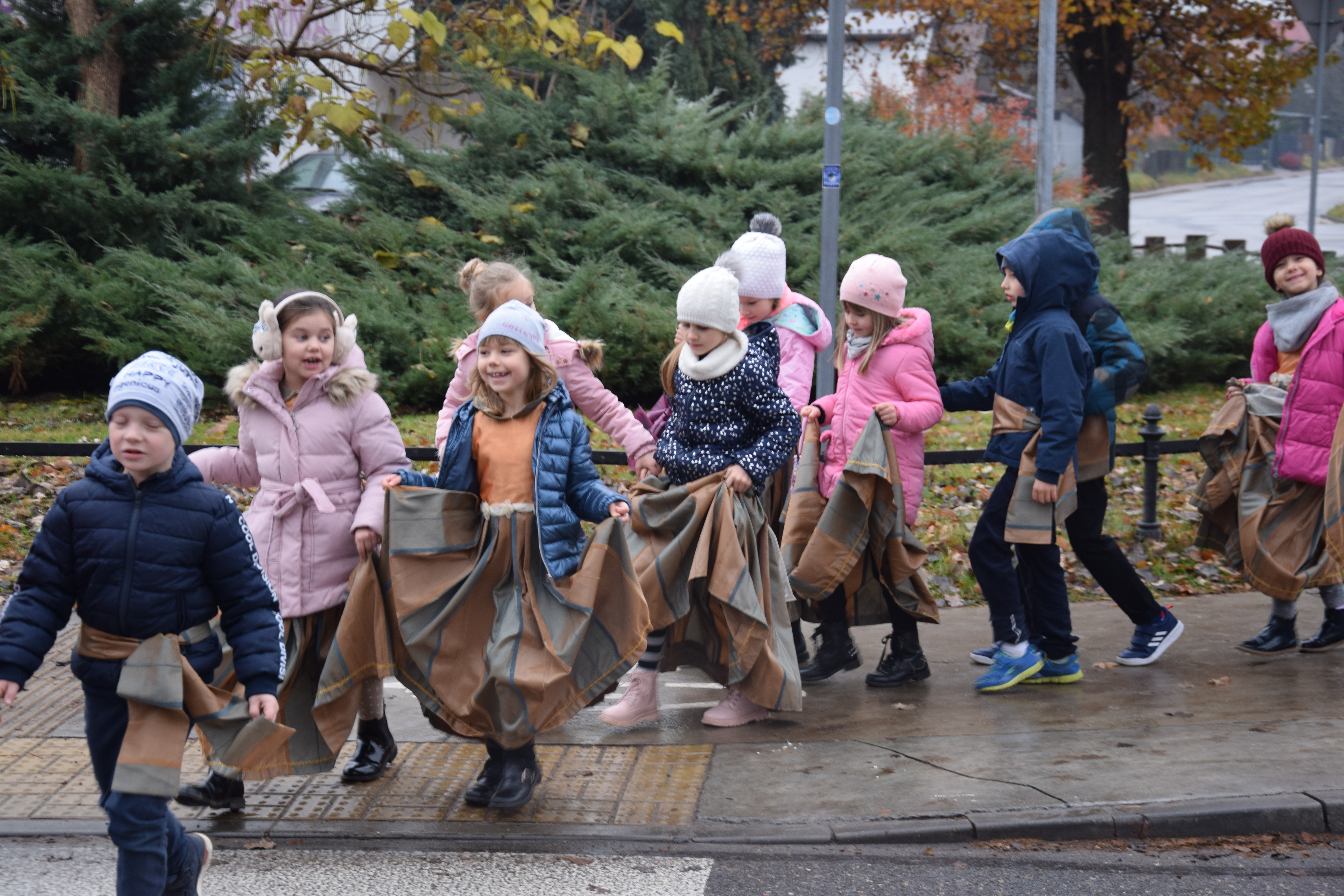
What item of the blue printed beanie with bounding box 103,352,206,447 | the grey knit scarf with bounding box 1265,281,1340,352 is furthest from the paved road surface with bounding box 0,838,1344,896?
the grey knit scarf with bounding box 1265,281,1340,352

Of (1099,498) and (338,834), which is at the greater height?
(1099,498)

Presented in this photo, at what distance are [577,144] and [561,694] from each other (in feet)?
32.1

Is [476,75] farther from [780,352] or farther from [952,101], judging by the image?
[952,101]

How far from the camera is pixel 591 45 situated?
587 inches

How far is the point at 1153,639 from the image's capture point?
20.6 ft

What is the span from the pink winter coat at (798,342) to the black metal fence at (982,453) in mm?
2235

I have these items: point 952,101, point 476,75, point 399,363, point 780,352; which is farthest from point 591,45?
point 952,101

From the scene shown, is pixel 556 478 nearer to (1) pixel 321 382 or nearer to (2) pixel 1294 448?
(1) pixel 321 382

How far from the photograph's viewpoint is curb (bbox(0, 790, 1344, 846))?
4473 mm

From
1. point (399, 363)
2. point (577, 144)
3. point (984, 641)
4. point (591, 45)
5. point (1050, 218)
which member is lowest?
point (984, 641)

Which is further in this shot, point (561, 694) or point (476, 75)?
point (476, 75)

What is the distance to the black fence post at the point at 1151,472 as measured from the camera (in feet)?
27.4

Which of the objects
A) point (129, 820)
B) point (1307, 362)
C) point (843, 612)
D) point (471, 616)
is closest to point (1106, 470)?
point (1307, 362)

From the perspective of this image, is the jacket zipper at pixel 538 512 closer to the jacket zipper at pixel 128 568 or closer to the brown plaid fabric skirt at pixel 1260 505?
the jacket zipper at pixel 128 568
